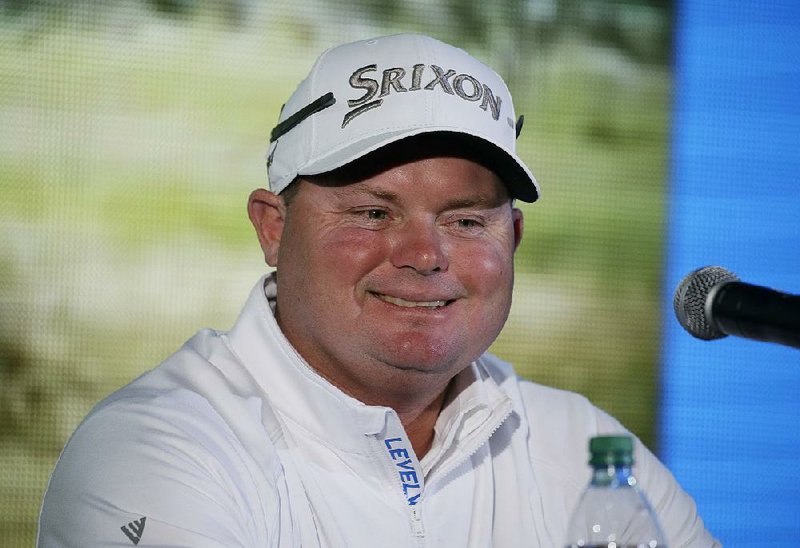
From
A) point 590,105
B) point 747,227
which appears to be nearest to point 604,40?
point 590,105

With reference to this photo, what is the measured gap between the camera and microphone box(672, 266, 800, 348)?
118 cm

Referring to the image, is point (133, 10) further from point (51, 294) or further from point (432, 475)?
point (432, 475)

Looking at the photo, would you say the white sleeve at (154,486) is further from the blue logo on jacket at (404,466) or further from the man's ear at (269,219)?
the man's ear at (269,219)

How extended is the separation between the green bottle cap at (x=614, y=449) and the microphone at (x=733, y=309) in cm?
16

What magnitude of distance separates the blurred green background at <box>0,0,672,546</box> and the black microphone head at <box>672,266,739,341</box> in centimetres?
226

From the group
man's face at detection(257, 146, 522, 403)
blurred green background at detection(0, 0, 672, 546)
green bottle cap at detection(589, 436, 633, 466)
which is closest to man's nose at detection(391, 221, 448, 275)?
man's face at detection(257, 146, 522, 403)

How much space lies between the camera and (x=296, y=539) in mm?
1786

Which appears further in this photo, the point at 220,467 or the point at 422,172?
the point at 422,172

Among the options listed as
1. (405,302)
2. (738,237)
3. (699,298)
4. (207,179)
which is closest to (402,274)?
(405,302)

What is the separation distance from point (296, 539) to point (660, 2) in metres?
2.49

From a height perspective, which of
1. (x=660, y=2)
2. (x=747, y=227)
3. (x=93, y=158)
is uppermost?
(x=660, y=2)

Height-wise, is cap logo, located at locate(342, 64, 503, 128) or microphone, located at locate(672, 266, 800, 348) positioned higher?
cap logo, located at locate(342, 64, 503, 128)

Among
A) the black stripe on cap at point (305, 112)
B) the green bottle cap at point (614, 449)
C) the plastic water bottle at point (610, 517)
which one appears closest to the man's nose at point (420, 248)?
the black stripe on cap at point (305, 112)

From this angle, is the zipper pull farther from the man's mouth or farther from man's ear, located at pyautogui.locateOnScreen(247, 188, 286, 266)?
man's ear, located at pyautogui.locateOnScreen(247, 188, 286, 266)
